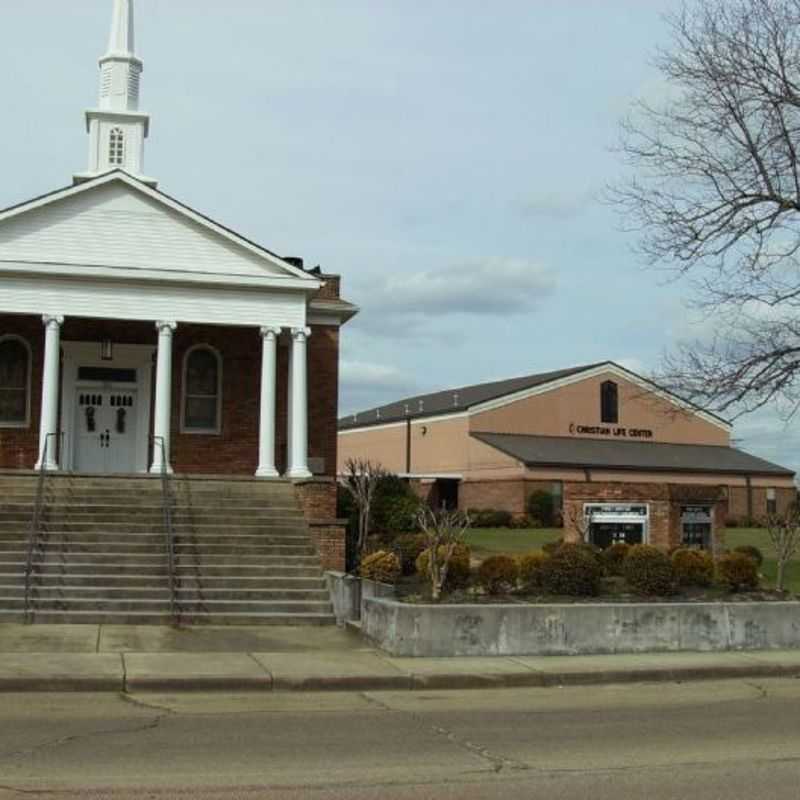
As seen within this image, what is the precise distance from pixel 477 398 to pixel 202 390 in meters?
39.8

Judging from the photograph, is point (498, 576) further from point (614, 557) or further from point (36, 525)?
point (36, 525)

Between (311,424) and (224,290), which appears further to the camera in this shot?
(311,424)

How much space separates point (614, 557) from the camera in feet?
65.0

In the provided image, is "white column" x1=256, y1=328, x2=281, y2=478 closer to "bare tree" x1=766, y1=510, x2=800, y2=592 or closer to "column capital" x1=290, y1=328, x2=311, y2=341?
"column capital" x1=290, y1=328, x2=311, y2=341

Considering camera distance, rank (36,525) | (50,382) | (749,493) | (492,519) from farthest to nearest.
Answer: (749,493) → (492,519) → (50,382) → (36,525)

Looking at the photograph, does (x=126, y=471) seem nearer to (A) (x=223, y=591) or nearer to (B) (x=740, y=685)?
(A) (x=223, y=591)

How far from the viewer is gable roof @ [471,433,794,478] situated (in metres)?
57.5

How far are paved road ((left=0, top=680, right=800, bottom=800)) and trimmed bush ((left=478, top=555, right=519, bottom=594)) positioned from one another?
4.78 meters

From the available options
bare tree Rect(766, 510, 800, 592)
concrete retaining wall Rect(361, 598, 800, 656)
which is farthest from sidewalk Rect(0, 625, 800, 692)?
bare tree Rect(766, 510, 800, 592)

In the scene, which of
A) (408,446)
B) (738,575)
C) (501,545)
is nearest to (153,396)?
(501,545)

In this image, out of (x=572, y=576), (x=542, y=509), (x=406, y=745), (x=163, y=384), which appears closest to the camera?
(x=406, y=745)

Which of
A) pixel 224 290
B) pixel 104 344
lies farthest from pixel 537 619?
pixel 104 344

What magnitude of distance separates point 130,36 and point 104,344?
8306mm

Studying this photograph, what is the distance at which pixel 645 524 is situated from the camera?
21.3 m
